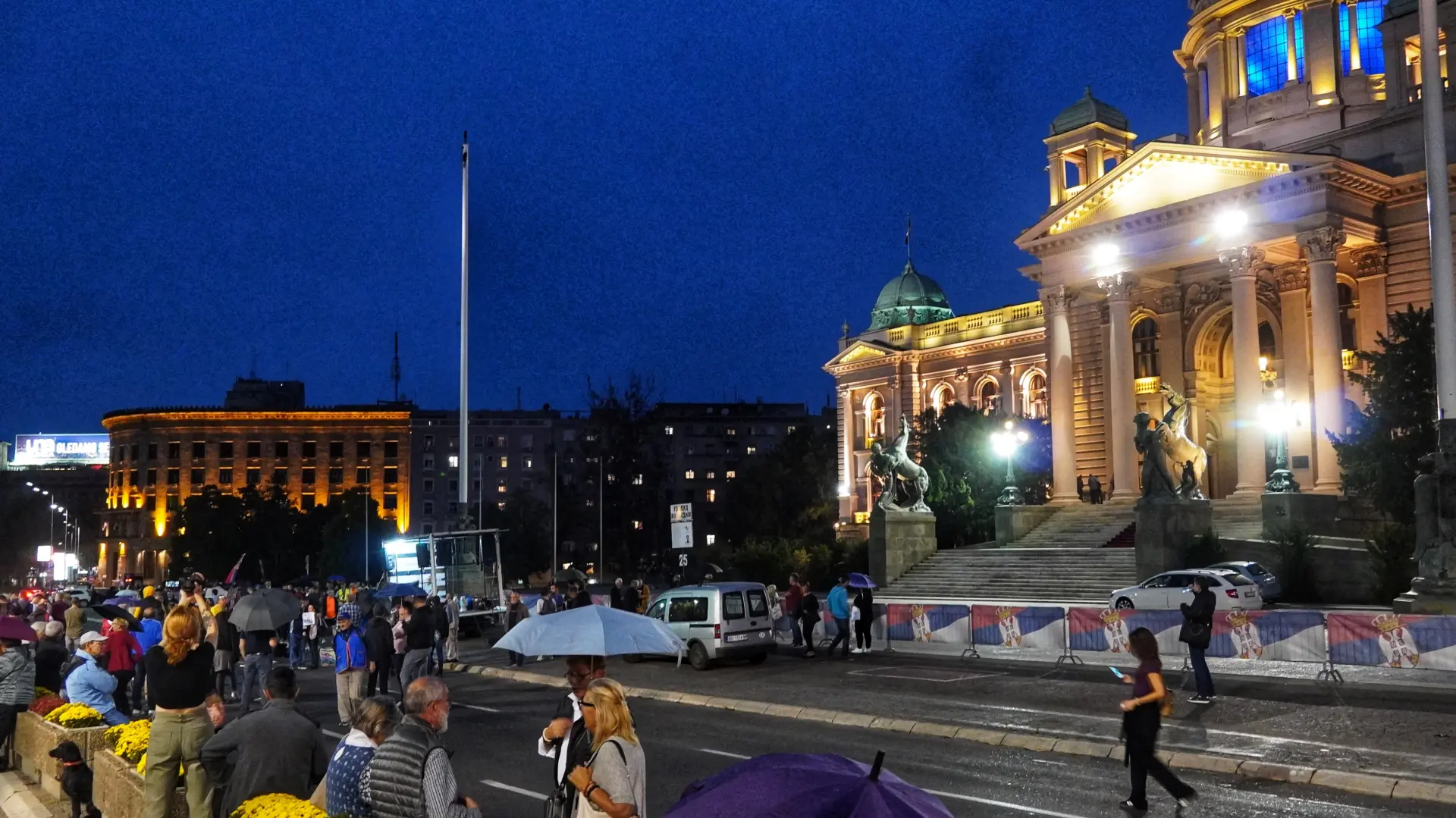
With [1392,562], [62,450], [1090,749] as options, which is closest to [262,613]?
[1090,749]

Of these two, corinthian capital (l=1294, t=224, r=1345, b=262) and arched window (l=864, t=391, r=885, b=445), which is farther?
arched window (l=864, t=391, r=885, b=445)

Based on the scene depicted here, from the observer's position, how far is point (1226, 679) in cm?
2070

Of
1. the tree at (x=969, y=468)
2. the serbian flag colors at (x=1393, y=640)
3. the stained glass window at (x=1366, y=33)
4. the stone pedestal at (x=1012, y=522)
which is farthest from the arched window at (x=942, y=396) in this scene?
the serbian flag colors at (x=1393, y=640)

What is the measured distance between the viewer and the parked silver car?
31.2 metres

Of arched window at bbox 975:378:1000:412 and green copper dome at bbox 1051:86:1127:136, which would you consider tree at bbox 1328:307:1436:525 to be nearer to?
green copper dome at bbox 1051:86:1127:136

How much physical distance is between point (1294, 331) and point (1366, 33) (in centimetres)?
1535

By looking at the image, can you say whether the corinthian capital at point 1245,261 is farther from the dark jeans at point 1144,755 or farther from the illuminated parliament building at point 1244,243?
the dark jeans at point 1144,755

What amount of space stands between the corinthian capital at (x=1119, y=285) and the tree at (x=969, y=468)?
22.0ft

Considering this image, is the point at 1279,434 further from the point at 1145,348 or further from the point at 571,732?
the point at 571,732

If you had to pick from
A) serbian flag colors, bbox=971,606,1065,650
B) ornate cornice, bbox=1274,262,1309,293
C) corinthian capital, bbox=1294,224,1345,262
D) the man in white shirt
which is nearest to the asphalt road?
the man in white shirt

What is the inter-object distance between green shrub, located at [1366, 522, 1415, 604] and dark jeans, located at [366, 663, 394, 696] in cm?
2524

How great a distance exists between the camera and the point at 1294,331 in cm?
4612

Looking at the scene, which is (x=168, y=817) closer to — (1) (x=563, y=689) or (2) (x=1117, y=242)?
(1) (x=563, y=689)

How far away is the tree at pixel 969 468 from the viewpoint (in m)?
53.3
